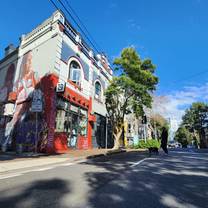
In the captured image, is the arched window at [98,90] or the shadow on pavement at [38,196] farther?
the arched window at [98,90]

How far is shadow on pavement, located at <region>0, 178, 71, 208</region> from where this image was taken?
10.9 ft

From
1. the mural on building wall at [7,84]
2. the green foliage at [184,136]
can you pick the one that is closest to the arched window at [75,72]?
the mural on building wall at [7,84]

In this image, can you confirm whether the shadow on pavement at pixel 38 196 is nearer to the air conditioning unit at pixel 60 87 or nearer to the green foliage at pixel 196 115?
the air conditioning unit at pixel 60 87

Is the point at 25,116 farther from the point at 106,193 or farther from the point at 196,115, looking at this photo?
the point at 196,115

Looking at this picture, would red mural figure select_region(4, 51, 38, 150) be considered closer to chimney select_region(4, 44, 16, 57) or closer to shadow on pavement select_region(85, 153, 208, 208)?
chimney select_region(4, 44, 16, 57)

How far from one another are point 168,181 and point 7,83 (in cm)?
2011

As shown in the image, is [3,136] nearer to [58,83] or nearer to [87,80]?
[58,83]

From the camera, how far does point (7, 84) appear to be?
20.9 m

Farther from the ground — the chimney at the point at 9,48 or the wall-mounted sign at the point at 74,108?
A: the chimney at the point at 9,48

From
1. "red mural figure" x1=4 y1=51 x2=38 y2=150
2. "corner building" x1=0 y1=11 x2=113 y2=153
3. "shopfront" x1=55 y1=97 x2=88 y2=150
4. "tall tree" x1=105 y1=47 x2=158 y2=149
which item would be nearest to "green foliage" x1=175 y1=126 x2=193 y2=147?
"tall tree" x1=105 y1=47 x2=158 y2=149

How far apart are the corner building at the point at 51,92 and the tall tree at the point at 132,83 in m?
2.69

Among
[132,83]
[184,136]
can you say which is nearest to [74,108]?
[132,83]

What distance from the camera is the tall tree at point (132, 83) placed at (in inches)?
760

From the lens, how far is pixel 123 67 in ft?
65.8
